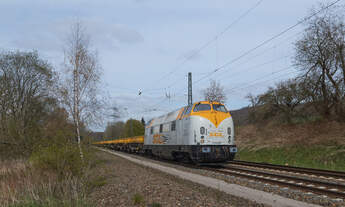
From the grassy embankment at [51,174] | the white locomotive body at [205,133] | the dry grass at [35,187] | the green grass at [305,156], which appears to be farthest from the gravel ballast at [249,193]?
the green grass at [305,156]

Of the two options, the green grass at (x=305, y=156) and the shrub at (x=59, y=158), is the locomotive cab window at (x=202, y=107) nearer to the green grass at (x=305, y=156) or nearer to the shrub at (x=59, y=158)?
the green grass at (x=305, y=156)

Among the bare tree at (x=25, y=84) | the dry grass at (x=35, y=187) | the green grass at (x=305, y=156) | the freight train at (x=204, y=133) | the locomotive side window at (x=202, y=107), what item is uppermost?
the bare tree at (x=25, y=84)

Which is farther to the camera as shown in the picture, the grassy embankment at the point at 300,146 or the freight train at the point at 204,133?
the grassy embankment at the point at 300,146

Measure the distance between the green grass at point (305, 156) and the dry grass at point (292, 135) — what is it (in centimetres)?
88

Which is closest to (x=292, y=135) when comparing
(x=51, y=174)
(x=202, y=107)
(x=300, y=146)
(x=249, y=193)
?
(x=300, y=146)

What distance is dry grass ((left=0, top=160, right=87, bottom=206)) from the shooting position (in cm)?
826

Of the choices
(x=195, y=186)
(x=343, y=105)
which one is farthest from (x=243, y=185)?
(x=343, y=105)

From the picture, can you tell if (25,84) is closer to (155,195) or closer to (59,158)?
(59,158)

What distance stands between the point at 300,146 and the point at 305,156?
7.12 ft

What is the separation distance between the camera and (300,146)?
21078mm

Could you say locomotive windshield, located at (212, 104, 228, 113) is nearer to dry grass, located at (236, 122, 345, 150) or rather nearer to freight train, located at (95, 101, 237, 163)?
freight train, located at (95, 101, 237, 163)

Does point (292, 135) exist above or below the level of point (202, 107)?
below

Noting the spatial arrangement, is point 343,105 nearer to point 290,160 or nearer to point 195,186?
point 290,160

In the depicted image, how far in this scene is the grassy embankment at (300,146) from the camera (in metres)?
17.2
